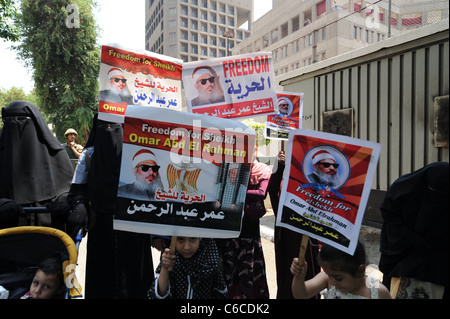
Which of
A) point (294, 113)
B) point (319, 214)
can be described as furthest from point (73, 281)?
point (294, 113)

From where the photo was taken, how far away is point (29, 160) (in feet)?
8.32

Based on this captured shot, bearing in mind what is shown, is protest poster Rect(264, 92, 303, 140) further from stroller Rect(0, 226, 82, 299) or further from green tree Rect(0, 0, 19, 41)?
green tree Rect(0, 0, 19, 41)

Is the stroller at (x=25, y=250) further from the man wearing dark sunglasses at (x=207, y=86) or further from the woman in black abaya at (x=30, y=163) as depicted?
the man wearing dark sunglasses at (x=207, y=86)

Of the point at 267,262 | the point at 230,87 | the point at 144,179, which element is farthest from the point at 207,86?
the point at 267,262

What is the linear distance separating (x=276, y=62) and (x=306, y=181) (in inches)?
1694

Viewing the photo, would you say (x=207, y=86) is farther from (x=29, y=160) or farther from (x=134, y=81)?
(x=29, y=160)

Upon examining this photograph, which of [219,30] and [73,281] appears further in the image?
[219,30]

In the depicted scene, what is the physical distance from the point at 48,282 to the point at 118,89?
1.41 m

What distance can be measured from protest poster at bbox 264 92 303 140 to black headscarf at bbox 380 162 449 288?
5.99 ft

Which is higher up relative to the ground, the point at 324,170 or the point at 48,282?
the point at 324,170

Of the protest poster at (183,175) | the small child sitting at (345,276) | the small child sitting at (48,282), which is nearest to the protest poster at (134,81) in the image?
the protest poster at (183,175)

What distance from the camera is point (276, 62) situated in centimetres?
4219
